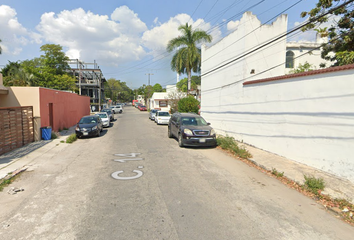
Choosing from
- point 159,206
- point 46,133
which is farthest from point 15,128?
point 159,206

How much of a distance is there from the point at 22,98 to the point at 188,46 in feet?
60.3

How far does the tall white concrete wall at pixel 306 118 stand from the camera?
611cm

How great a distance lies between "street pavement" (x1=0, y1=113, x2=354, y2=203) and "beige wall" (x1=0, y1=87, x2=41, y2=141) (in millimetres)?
2480

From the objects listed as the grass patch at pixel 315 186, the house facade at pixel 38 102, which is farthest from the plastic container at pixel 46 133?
the grass patch at pixel 315 186

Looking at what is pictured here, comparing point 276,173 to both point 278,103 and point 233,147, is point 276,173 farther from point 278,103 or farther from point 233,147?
point 278,103

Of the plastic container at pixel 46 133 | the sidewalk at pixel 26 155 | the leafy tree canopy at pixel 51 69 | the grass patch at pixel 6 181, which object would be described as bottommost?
the grass patch at pixel 6 181

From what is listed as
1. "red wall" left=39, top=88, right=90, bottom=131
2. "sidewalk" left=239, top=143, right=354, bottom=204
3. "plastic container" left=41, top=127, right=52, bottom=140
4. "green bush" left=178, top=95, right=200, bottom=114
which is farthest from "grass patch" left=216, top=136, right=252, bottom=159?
"green bush" left=178, top=95, right=200, bottom=114

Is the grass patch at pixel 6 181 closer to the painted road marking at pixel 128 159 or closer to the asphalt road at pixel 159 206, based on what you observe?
the asphalt road at pixel 159 206

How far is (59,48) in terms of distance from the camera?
4016 cm

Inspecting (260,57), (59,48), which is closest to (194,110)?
(260,57)

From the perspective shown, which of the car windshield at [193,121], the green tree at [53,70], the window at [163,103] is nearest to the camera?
the car windshield at [193,121]

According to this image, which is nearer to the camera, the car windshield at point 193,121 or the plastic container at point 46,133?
the car windshield at point 193,121

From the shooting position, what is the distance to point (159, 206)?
14.6 feet

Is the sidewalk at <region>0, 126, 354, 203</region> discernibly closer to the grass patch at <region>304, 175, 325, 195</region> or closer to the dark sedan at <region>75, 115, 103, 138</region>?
the grass patch at <region>304, 175, 325, 195</region>
